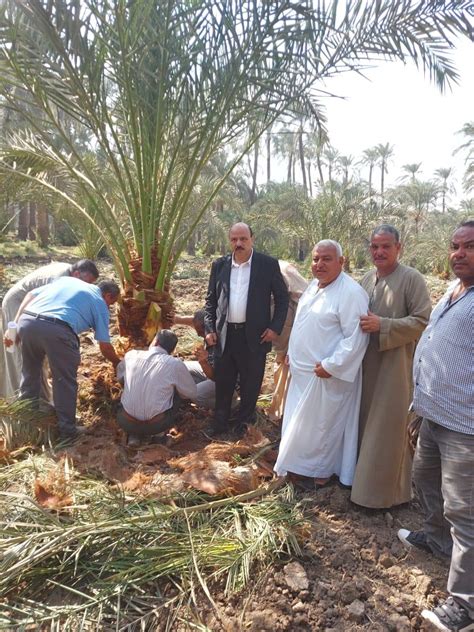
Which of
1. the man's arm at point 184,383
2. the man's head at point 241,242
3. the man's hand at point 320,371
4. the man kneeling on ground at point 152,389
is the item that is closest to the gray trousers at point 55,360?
the man kneeling on ground at point 152,389

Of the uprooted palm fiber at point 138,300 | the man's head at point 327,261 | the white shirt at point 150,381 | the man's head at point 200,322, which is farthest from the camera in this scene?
the uprooted palm fiber at point 138,300

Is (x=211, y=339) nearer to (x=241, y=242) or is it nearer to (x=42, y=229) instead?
(x=241, y=242)

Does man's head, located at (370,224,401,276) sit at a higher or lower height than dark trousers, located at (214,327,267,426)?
higher

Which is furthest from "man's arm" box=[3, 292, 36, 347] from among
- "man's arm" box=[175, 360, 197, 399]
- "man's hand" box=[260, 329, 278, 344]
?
"man's hand" box=[260, 329, 278, 344]

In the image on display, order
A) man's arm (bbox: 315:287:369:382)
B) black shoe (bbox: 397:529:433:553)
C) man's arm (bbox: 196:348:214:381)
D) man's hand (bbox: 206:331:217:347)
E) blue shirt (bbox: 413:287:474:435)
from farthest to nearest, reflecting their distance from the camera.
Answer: man's arm (bbox: 196:348:214:381)
man's hand (bbox: 206:331:217:347)
man's arm (bbox: 315:287:369:382)
black shoe (bbox: 397:529:433:553)
blue shirt (bbox: 413:287:474:435)

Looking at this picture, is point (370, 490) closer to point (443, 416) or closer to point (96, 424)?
point (443, 416)

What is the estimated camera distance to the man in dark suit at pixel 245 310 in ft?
12.4

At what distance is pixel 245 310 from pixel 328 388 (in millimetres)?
1079

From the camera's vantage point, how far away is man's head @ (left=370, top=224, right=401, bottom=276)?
278cm

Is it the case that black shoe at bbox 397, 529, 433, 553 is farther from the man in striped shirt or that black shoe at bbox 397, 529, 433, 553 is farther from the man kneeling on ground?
the man kneeling on ground

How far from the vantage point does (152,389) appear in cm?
367

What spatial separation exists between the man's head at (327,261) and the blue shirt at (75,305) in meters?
→ 1.79

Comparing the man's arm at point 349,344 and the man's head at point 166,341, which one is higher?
the man's arm at point 349,344

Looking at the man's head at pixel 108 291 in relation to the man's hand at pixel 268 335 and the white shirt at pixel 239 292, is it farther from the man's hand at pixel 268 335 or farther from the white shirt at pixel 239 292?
the man's hand at pixel 268 335
